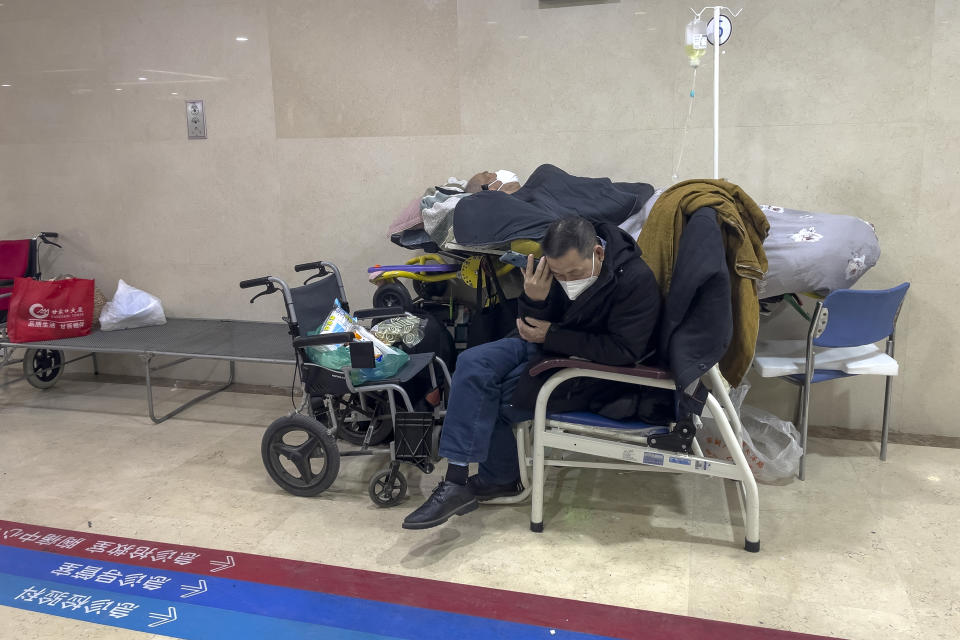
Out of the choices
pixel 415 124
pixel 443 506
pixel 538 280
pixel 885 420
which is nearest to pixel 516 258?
pixel 538 280

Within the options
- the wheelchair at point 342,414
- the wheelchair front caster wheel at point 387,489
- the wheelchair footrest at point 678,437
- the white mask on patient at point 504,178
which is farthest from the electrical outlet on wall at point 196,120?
the wheelchair footrest at point 678,437

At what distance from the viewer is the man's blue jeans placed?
2.58 meters

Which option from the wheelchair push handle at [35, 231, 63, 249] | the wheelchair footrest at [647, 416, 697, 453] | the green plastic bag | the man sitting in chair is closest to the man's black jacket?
the man sitting in chair

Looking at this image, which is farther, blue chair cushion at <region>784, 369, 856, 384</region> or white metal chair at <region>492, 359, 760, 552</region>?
blue chair cushion at <region>784, 369, 856, 384</region>

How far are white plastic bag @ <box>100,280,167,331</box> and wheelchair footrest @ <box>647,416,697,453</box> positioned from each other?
10.6 ft

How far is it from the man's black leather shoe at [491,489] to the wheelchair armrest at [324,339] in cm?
73

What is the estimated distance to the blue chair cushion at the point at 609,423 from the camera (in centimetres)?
248

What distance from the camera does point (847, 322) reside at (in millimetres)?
2896

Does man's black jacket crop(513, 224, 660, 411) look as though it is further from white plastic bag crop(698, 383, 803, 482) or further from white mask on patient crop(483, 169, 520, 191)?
white mask on patient crop(483, 169, 520, 191)

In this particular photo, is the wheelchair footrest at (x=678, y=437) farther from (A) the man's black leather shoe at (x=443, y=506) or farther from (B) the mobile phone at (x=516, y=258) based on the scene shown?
(B) the mobile phone at (x=516, y=258)

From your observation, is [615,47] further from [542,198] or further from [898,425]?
[898,425]

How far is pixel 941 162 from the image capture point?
328 cm

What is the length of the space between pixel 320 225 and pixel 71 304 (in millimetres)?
1489

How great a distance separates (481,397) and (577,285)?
20.8 inches
